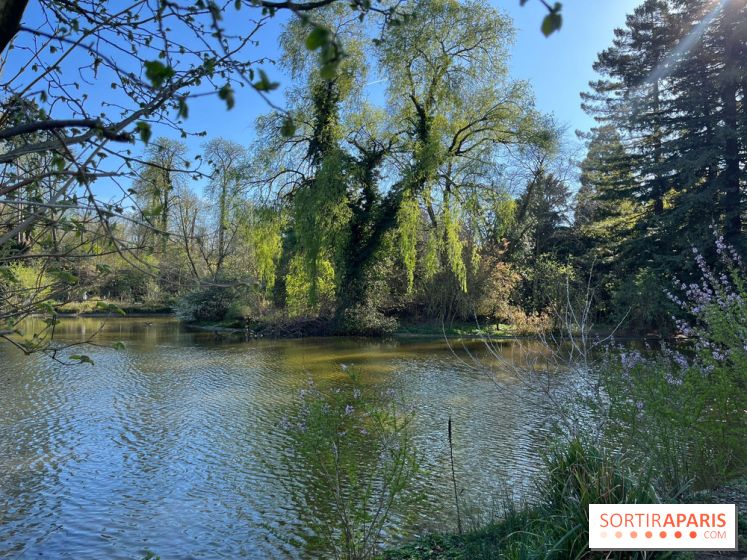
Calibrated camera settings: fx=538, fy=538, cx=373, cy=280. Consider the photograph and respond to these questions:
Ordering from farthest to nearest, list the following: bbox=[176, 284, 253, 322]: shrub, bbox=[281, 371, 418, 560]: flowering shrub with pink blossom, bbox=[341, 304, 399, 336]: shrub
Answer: bbox=[176, 284, 253, 322]: shrub < bbox=[341, 304, 399, 336]: shrub < bbox=[281, 371, 418, 560]: flowering shrub with pink blossom

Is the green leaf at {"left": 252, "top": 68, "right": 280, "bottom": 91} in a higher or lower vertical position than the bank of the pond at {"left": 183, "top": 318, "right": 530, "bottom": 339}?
higher

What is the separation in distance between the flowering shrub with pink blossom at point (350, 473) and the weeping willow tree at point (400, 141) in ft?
38.4

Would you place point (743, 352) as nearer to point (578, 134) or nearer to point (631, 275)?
point (631, 275)

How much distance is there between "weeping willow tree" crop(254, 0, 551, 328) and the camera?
60.7 feet

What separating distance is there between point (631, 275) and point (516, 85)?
25.5 ft

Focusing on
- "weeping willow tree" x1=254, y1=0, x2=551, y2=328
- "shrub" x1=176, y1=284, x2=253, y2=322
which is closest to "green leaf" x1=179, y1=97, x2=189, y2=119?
"weeping willow tree" x1=254, y1=0, x2=551, y2=328

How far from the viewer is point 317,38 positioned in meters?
1.02

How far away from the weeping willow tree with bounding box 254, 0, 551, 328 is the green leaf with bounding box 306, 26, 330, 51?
1763cm

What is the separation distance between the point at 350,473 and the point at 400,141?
17.5 metres

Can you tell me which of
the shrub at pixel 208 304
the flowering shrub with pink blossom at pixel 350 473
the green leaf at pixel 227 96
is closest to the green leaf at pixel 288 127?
the green leaf at pixel 227 96

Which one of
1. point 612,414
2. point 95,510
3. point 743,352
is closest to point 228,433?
point 95,510

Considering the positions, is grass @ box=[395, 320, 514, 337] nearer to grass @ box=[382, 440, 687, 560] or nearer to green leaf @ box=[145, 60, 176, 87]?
grass @ box=[382, 440, 687, 560]

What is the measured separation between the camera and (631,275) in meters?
18.5

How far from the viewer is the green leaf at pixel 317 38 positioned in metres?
1.01
